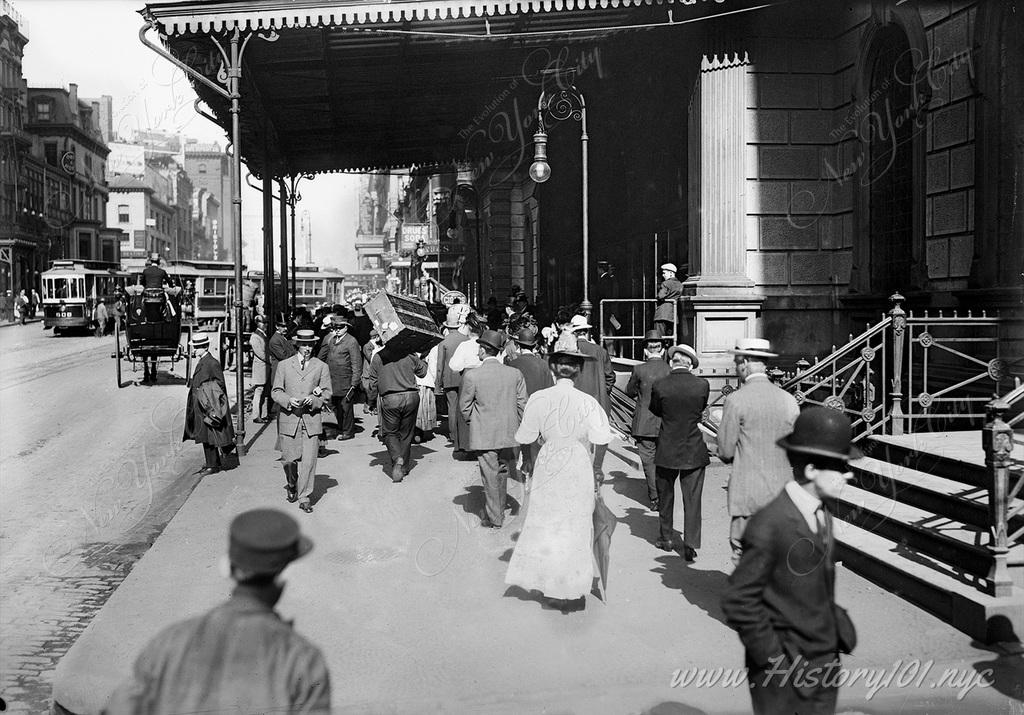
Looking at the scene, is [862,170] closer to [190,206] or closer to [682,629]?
[682,629]

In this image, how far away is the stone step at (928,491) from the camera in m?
6.96

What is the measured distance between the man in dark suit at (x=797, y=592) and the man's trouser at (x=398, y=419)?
7.69 m

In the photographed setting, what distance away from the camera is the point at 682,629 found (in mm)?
6164

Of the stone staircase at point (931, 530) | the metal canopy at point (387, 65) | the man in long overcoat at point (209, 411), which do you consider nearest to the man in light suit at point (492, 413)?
the stone staircase at point (931, 530)

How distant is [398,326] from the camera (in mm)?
10883

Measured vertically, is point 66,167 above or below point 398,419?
above

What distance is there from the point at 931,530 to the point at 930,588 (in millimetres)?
817

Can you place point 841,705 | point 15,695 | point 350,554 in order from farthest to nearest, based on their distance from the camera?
point 350,554 → point 15,695 → point 841,705

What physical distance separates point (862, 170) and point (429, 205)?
4442 cm

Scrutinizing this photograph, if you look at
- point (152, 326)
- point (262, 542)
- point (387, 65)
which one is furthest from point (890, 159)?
point (152, 326)

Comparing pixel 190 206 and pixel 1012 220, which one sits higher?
pixel 190 206

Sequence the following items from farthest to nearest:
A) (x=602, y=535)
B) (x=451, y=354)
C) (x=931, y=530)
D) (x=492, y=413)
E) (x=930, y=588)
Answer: (x=451, y=354)
(x=492, y=413)
(x=931, y=530)
(x=602, y=535)
(x=930, y=588)

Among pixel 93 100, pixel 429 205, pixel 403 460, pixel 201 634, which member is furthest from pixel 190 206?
pixel 201 634

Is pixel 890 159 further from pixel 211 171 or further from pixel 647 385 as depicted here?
pixel 211 171
